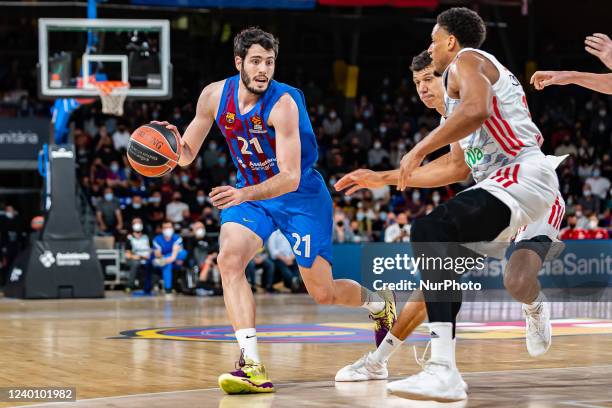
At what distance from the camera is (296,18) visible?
98.3 feet

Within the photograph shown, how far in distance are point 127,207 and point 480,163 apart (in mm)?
17123

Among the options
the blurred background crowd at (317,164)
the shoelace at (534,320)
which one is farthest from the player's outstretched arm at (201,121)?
the blurred background crowd at (317,164)

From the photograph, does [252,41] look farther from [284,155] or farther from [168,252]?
[168,252]

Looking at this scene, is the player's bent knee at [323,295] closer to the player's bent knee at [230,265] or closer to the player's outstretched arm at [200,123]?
the player's bent knee at [230,265]

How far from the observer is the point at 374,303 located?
25.6 feet

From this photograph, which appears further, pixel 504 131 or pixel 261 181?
pixel 261 181

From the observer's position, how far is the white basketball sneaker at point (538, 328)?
715 cm

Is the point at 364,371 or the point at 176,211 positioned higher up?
the point at 176,211

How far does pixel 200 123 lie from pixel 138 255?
13.6 m

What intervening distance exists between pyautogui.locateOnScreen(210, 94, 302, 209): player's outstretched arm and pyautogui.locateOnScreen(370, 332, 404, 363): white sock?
1.18m

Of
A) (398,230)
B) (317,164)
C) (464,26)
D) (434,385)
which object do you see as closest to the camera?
(434,385)

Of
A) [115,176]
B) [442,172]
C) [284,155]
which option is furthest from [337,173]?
[442,172]

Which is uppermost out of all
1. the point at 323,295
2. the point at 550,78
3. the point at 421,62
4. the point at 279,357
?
the point at 421,62

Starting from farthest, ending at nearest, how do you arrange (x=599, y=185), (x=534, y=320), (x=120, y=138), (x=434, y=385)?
(x=599, y=185), (x=120, y=138), (x=534, y=320), (x=434, y=385)
